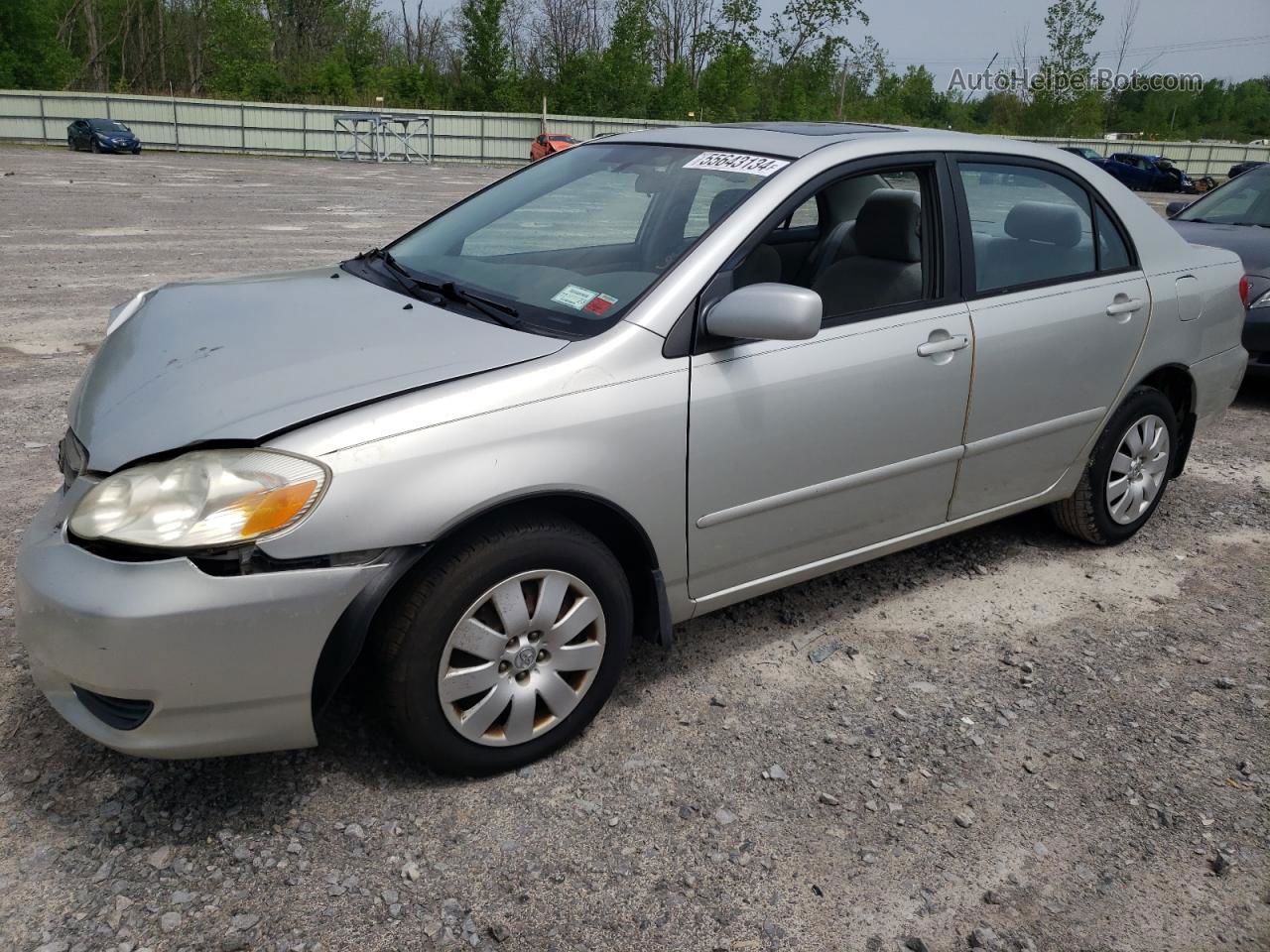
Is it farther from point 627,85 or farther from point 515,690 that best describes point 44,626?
point 627,85

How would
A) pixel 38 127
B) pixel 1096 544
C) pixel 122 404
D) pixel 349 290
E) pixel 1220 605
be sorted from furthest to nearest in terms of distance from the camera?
pixel 38 127 → pixel 1096 544 → pixel 1220 605 → pixel 349 290 → pixel 122 404

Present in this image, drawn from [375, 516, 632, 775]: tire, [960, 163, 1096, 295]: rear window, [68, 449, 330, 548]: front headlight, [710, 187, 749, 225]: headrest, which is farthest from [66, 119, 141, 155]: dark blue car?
[375, 516, 632, 775]: tire

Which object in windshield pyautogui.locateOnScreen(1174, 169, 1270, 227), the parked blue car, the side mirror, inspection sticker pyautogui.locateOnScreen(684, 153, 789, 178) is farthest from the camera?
the parked blue car

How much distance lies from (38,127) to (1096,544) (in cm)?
4591

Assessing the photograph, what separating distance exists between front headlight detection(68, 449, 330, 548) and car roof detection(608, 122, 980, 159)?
1.87m

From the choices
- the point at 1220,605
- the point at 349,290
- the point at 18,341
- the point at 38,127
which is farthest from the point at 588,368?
the point at 38,127

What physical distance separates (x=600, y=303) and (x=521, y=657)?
1.00 m

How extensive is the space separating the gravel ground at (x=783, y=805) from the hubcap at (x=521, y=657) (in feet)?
0.62

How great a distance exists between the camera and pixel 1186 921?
7.97ft

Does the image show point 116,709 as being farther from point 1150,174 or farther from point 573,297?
point 1150,174

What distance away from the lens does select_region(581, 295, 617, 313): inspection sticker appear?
2.93m

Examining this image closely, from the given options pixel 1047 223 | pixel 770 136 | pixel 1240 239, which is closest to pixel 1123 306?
pixel 1047 223

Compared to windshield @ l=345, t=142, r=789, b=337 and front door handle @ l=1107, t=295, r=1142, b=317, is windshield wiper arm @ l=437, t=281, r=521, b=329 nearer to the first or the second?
windshield @ l=345, t=142, r=789, b=337

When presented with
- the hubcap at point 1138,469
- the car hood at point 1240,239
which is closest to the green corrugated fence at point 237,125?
the car hood at point 1240,239
